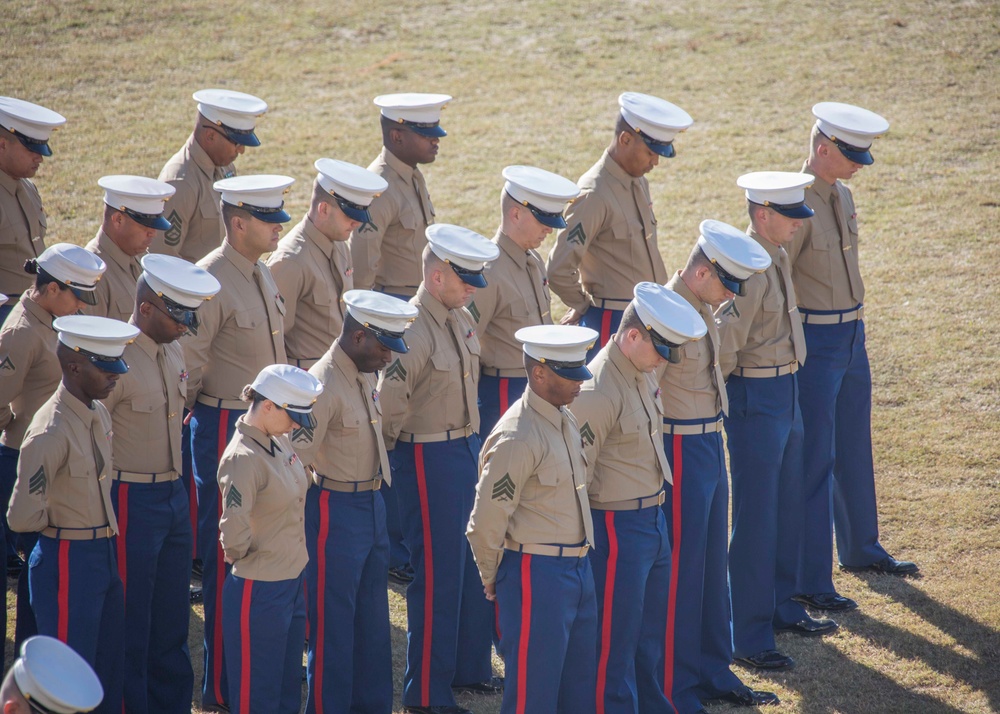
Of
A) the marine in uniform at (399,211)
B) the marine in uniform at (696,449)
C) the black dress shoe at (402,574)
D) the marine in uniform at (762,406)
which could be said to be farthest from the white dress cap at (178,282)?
the marine in uniform at (762,406)

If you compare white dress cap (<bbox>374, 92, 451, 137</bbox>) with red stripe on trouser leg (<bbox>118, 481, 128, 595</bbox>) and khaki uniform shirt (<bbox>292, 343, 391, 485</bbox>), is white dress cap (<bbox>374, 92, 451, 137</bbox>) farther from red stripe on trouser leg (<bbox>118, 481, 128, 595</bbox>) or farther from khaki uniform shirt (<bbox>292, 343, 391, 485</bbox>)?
red stripe on trouser leg (<bbox>118, 481, 128, 595</bbox>)

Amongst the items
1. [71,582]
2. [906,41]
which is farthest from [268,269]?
[906,41]

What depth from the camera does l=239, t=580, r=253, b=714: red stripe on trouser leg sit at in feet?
18.0

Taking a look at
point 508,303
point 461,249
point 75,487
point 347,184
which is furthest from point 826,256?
point 75,487

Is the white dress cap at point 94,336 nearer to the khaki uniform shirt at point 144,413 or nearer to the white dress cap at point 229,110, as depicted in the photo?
the khaki uniform shirt at point 144,413

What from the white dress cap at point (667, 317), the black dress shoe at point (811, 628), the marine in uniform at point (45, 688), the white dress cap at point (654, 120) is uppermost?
the white dress cap at point (654, 120)

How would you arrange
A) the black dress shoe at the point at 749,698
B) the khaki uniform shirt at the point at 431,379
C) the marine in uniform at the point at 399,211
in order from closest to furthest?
the khaki uniform shirt at the point at 431,379, the black dress shoe at the point at 749,698, the marine in uniform at the point at 399,211

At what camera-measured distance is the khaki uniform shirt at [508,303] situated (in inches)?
278

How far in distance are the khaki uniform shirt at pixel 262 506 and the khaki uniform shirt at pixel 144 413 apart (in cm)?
65

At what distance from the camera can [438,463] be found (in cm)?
641

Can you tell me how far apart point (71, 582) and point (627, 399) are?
274 cm

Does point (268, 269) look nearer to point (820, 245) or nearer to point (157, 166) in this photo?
point (820, 245)

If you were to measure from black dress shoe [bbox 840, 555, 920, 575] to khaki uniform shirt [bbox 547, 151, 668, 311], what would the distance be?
7.72ft

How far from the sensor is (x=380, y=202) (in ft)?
26.2
